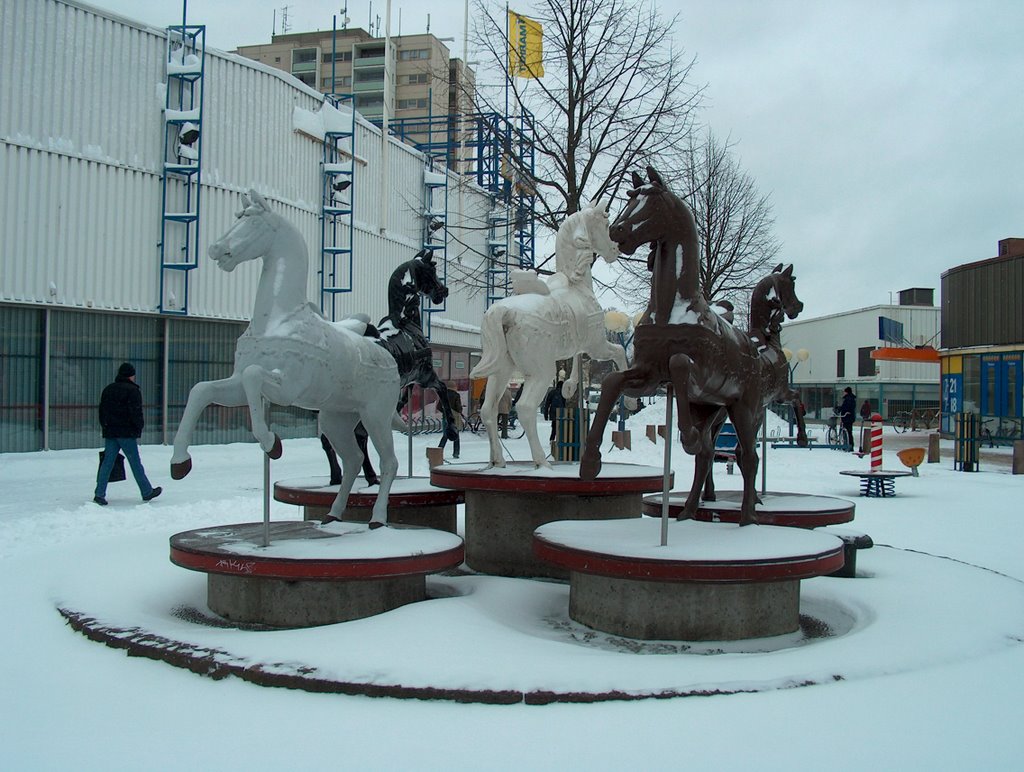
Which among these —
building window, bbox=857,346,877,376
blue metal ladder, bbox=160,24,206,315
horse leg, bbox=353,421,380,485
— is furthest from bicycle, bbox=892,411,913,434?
horse leg, bbox=353,421,380,485

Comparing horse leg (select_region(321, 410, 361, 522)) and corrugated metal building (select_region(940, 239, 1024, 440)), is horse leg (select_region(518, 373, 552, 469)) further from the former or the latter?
corrugated metal building (select_region(940, 239, 1024, 440))

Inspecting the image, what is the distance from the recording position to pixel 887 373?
45.4 m

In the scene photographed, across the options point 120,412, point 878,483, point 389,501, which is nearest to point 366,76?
point 120,412

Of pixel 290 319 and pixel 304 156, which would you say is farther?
pixel 304 156

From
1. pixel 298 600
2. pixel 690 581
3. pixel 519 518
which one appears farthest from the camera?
pixel 519 518

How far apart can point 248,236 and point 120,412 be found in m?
6.79

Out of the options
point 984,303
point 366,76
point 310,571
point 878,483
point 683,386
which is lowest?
point 878,483

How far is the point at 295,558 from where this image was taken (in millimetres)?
5398

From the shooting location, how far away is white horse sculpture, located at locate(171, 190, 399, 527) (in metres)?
5.59

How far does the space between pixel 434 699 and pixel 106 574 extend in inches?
161

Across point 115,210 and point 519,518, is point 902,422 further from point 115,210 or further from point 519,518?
point 519,518

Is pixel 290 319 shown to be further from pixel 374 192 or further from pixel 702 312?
pixel 374 192

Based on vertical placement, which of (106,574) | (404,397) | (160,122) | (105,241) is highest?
(160,122)

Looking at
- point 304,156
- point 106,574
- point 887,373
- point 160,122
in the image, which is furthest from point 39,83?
point 887,373
